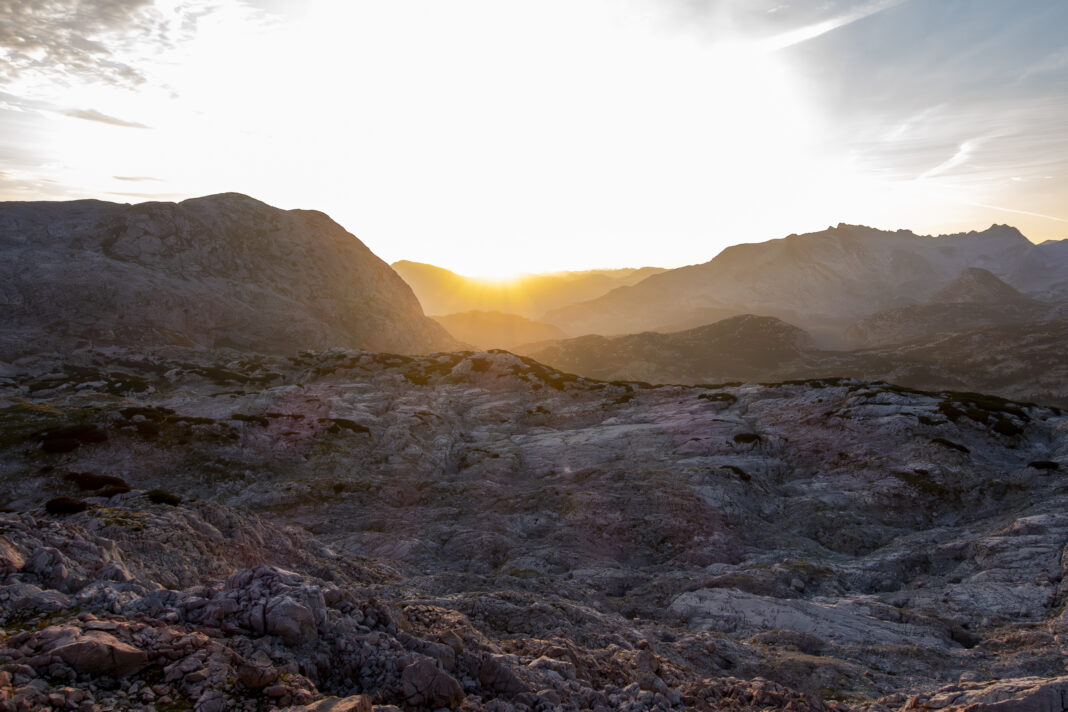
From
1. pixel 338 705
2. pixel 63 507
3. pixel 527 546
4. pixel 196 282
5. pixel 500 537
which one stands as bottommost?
pixel 527 546

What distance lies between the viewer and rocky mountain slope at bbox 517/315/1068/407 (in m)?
96.4

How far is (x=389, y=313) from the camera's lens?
425 ft

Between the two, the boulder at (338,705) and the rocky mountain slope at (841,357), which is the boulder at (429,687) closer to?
the boulder at (338,705)

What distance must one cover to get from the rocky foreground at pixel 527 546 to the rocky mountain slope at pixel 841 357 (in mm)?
65353

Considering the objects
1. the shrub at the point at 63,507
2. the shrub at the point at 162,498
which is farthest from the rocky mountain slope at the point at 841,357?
the shrub at the point at 63,507

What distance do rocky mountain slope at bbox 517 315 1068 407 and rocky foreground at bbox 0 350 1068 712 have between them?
214 feet

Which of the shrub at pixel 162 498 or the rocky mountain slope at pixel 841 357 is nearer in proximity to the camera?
the shrub at pixel 162 498

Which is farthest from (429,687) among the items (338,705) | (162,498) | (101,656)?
(162,498)

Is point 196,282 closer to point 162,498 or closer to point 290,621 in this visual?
point 162,498

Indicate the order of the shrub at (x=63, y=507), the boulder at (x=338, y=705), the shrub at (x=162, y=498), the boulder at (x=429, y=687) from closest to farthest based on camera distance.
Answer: the boulder at (x=338, y=705) → the boulder at (x=429, y=687) → the shrub at (x=63, y=507) → the shrub at (x=162, y=498)

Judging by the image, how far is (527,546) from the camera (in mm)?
30641

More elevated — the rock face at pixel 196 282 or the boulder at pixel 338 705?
the rock face at pixel 196 282

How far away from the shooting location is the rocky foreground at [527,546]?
11656 millimetres

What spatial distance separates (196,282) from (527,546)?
98840mm
